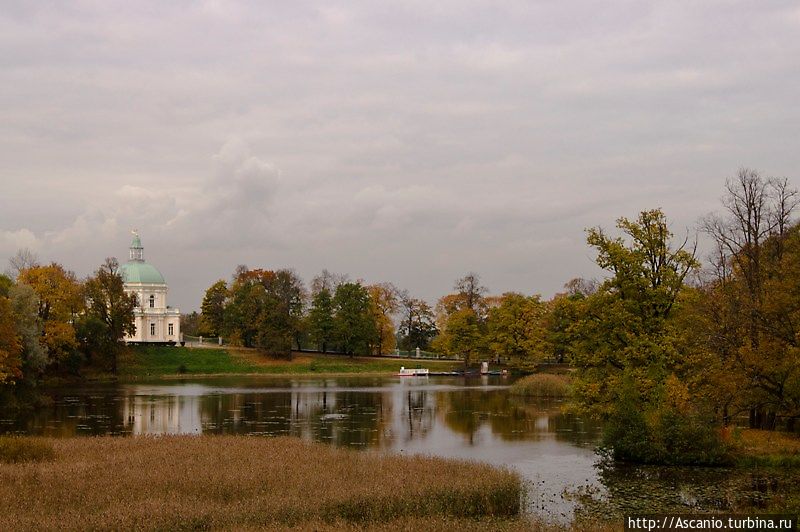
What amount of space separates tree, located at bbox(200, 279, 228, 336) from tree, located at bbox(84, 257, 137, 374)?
30.8 metres

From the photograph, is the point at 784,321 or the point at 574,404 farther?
the point at 574,404

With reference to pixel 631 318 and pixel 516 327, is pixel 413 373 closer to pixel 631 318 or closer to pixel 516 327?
pixel 516 327

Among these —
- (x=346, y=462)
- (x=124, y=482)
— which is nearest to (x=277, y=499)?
(x=124, y=482)

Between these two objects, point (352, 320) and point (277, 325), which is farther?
point (352, 320)

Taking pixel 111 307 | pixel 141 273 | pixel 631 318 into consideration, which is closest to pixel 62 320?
pixel 111 307

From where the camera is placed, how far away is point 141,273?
13125cm

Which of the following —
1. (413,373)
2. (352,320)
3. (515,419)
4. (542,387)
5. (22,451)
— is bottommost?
(515,419)

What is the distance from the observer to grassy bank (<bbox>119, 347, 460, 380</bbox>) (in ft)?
322

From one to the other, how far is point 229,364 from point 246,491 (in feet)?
281

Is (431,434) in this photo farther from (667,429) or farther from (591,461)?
(667,429)

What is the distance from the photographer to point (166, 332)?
129750 millimetres

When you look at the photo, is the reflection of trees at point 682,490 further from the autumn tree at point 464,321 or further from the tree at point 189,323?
the tree at point 189,323

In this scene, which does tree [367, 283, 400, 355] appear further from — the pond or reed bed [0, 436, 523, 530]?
reed bed [0, 436, 523, 530]

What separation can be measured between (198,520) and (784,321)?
25.7 metres
